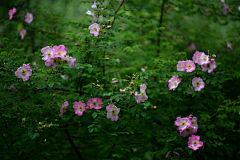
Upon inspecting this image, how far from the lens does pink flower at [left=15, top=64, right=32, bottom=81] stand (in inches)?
66.8

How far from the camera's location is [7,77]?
176 centimetres

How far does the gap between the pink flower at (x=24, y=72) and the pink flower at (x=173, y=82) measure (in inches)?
47.2

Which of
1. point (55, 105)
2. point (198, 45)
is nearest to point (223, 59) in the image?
point (198, 45)

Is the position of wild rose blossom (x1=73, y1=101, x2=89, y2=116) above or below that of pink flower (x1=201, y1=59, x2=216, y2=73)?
below

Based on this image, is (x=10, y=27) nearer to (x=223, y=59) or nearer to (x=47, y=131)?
(x=47, y=131)

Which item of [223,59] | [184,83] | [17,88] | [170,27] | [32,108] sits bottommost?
[32,108]

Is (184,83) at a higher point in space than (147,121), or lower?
higher

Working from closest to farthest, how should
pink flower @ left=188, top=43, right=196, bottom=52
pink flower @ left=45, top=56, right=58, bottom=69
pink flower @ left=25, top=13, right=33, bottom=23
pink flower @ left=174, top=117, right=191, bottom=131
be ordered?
pink flower @ left=45, top=56, right=58, bottom=69, pink flower @ left=174, top=117, right=191, bottom=131, pink flower @ left=25, top=13, right=33, bottom=23, pink flower @ left=188, top=43, right=196, bottom=52

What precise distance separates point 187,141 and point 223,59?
1.32 metres

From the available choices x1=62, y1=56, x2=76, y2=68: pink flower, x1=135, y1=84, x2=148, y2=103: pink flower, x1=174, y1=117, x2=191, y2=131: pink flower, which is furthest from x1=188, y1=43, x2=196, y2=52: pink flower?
x1=62, y1=56, x2=76, y2=68: pink flower

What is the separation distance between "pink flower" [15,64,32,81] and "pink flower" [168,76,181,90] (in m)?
1.20

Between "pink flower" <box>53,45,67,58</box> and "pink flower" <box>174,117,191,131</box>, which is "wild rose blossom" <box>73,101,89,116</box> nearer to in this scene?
"pink flower" <box>53,45,67,58</box>

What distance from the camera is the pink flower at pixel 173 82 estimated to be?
182cm

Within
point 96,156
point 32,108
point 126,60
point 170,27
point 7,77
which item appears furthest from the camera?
point 170,27
